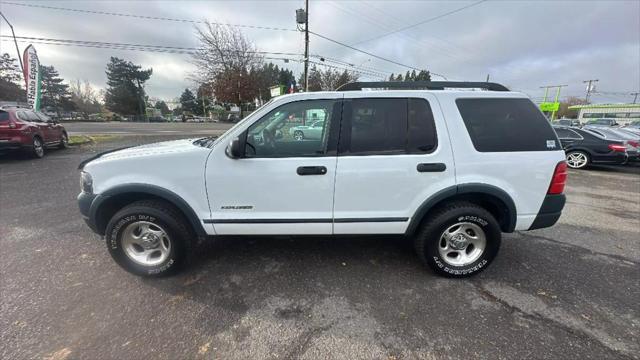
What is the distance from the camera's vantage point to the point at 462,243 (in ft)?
9.67

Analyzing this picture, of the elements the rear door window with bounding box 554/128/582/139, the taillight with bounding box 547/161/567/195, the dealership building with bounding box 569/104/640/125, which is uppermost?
the dealership building with bounding box 569/104/640/125

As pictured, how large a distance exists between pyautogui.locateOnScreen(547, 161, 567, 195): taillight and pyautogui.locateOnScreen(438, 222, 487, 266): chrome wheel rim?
2.59ft

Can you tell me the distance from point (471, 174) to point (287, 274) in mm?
2090

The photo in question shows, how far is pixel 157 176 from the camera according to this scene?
268cm

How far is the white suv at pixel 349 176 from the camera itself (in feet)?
8.75

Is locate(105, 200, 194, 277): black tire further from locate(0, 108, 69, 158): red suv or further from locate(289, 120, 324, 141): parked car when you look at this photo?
locate(0, 108, 69, 158): red suv

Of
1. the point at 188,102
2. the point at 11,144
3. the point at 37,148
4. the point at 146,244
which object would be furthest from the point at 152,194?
the point at 188,102

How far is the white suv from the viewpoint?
267 cm

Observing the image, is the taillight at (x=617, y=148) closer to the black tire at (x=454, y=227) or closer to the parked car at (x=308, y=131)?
the black tire at (x=454, y=227)

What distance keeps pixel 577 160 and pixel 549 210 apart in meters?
9.25

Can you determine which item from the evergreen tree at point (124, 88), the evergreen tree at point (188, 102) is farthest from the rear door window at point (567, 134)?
the evergreen tree at point (188, 102)

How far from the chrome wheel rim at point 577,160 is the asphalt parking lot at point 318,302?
7077 millimetres

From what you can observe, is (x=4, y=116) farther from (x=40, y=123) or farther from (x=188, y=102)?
(x=188, y=102)

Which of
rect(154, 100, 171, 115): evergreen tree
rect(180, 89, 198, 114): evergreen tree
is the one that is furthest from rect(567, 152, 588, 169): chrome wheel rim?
rect(154, 100, 171, 115): evergreen tree
